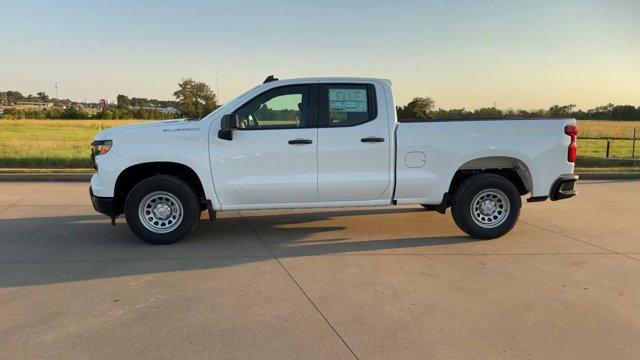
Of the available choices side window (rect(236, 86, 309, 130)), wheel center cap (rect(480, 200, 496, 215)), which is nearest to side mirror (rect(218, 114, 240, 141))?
side window (rect(236, 86, 309, 130))

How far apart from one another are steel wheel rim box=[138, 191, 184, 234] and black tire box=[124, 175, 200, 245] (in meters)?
0.03

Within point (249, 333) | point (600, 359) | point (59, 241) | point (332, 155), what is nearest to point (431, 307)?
point (600, 359)

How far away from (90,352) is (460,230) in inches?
195

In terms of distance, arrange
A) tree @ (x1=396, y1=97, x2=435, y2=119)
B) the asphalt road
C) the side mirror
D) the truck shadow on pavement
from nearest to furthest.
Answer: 1. the asphalt road
2. the truck shadow on pavement
3. the side mirror
4. tree @ (x1=396, y1=97, x2=435, y2=119)

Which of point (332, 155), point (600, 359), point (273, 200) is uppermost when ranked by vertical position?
point (332, 155)

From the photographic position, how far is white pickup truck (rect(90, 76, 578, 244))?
596 cm

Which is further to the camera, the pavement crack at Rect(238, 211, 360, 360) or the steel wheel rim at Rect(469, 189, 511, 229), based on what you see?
the steel wheel rim at Rect(469, 189, 511, 229)

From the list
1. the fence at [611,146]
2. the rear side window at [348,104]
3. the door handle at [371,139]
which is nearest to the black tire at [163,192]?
the rear side window at [348,104]

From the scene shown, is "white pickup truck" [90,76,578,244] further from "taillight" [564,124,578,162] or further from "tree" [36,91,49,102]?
"tree" [36,91,49,102]

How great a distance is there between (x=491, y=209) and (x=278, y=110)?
2963mm

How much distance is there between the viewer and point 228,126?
5.88 m

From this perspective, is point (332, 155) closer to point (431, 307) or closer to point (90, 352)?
point (431, 307)

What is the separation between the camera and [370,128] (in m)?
6.11

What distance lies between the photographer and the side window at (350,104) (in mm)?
6148
